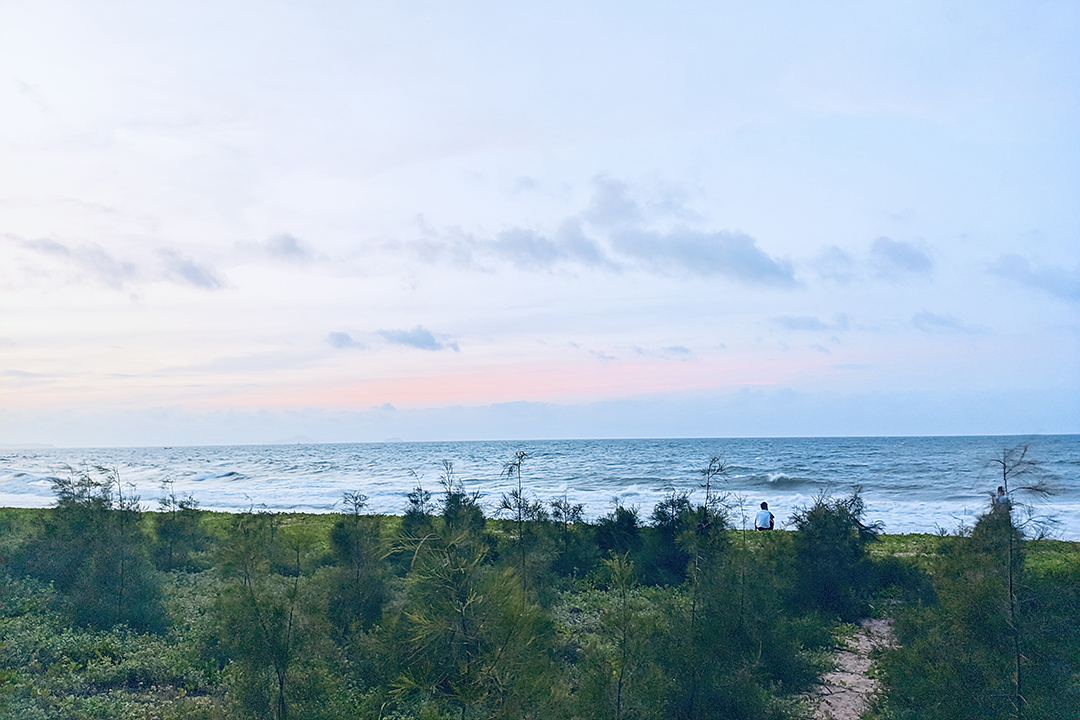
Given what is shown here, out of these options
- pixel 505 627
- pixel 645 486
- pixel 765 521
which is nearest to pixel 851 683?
pixel 505 627

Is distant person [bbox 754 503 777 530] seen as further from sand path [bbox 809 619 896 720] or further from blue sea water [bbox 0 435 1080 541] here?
sand path [bbox 809 619 896 720]

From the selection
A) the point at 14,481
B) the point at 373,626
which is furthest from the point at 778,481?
the point at 14,481

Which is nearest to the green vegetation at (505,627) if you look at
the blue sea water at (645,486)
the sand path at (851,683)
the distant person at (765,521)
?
the sand path at (851,683)

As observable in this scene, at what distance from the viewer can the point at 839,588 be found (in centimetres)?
1345

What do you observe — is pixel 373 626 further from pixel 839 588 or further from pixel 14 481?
pixel 14 481

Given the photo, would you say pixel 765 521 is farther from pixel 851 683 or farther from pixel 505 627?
pixel 505 627

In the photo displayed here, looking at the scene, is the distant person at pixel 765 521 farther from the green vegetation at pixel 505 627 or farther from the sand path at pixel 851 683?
the sand path at pixel 851 683

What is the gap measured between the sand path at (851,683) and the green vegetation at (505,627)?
15.4 inches

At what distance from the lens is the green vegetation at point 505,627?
6090 millimetres

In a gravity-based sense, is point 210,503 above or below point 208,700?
below

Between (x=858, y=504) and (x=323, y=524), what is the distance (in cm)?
1866

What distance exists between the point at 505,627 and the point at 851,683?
6.63 metres

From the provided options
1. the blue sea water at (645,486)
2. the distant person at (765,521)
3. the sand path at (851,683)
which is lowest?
the blue sea water at (645,486)

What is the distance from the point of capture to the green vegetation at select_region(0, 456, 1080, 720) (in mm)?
6090
